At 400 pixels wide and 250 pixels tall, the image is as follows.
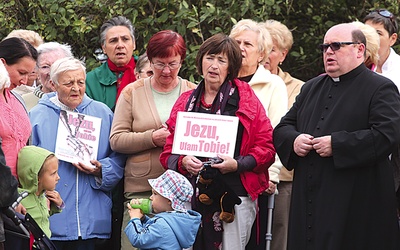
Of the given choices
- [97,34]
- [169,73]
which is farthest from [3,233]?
[97,34]

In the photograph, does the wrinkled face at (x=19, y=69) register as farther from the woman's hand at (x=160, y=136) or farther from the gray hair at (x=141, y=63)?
the gray hair at (x=141, y=63)

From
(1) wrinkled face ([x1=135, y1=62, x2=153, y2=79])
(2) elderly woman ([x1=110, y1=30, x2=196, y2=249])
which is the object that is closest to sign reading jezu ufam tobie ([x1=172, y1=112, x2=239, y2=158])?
(2) elderly woman ([x1=110, y1=30, x2=196, y2=249])

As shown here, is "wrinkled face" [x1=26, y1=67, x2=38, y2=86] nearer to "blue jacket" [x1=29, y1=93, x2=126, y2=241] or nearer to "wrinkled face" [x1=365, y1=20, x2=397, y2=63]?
"blue jacket" [x1=29, y1=93, x2=126, y2=241]

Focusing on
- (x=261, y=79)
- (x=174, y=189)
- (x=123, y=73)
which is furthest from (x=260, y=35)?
(x=174, y=189)

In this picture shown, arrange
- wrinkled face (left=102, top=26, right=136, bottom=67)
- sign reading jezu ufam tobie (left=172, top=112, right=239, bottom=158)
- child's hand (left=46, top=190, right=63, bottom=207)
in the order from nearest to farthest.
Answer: sign reading jezu ufam tobie (left=172, top=112, right=239, bottom=158), child's hand (left=46, top=190, right=63, bottom=207), wrinkled face (left=102, top=26, right=136, bottom=67)

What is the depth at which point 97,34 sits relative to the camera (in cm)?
1108

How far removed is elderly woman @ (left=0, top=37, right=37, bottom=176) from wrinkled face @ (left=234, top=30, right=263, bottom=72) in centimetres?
175

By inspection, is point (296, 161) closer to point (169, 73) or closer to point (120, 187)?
point (169, 73)

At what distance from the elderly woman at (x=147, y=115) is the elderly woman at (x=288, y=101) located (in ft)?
3.54

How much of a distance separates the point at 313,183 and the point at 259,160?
1.61ft

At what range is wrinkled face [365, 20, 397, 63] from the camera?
28.4ft

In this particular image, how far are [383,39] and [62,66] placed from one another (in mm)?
2861

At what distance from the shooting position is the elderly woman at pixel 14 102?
726 cm

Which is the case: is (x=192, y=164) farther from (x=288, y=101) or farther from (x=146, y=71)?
(x=146, y=71)
